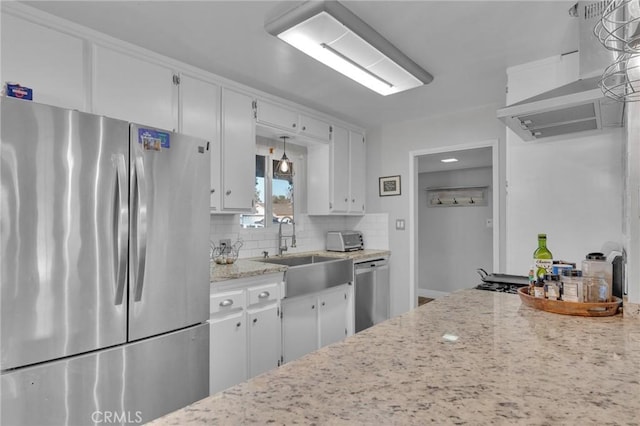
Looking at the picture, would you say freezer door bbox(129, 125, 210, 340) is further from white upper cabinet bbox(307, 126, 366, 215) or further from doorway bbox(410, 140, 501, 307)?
doorway bbox(410, 140, 501, 307)

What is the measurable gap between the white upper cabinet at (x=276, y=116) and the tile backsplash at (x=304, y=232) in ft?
2.93

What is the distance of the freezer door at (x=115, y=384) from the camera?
136 cm

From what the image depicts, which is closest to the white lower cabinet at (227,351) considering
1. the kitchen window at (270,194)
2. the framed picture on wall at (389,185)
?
the kitchen window at (270,194)

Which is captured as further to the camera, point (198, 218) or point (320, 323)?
point (320, 323)

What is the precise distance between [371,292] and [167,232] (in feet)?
7.80

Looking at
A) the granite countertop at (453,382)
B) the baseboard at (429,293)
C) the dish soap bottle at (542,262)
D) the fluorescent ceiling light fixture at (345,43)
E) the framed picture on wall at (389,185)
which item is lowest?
the baseboard at (429,293)

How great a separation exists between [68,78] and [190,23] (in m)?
0.73

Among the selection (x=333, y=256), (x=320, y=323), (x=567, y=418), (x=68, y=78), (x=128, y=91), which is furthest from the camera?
(x=333, y=256)

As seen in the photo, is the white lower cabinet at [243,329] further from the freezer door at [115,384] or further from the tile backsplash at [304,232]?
the tile backsplash at [304,232]

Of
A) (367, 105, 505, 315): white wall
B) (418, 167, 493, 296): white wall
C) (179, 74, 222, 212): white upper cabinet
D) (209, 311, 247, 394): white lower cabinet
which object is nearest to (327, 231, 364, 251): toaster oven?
(367, 105, 505, 315): white wall

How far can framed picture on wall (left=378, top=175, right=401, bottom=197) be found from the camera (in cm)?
397

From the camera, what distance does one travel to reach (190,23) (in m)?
1.95

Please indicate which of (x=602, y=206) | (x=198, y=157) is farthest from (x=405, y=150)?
(x=198, y=157)

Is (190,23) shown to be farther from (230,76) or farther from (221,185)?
(221,185)
